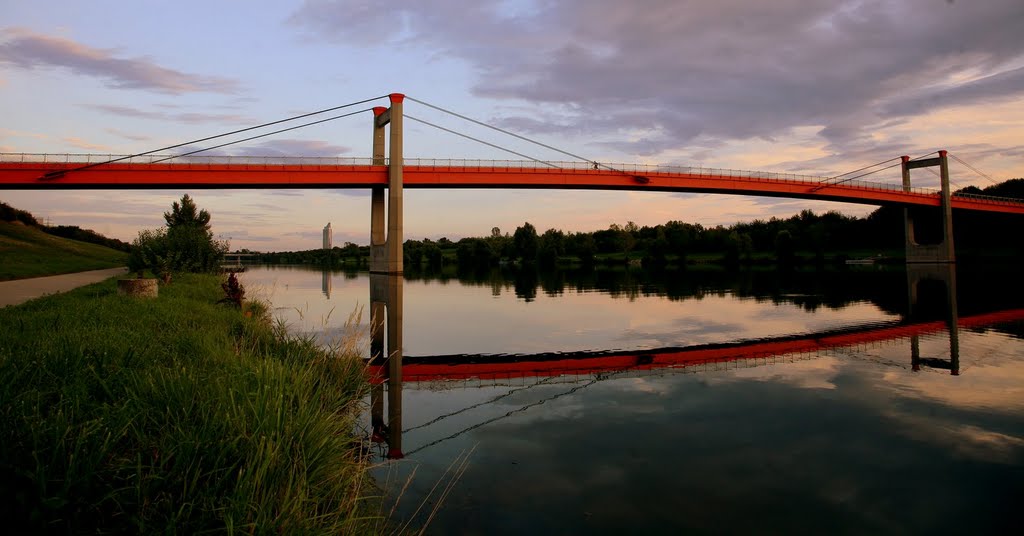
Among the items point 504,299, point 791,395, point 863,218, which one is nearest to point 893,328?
point 791,395

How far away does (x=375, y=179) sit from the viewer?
39.5 meters

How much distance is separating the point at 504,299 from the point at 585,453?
64.3ft

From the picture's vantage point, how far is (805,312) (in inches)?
719

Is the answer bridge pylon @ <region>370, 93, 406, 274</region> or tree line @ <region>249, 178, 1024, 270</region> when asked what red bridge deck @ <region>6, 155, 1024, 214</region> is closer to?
bridge pylon @ <region>370, 93, 406, 274</region>

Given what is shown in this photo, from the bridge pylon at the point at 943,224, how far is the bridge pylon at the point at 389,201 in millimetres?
47517

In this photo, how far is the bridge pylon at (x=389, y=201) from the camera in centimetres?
3819

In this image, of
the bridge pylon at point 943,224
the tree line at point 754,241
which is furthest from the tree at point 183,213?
the bridge pylon at point 943,224

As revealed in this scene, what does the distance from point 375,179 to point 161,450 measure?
3787cm

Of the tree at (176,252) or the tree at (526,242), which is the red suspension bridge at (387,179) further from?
the tree at (526,242)

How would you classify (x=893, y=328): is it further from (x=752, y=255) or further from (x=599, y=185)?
(x=752, y=255)

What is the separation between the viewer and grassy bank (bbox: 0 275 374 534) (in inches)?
104

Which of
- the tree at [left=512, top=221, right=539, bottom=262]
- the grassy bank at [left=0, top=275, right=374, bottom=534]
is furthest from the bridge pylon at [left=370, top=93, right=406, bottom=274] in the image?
the tree at [left=512, top=221, right=539, bottom=262]

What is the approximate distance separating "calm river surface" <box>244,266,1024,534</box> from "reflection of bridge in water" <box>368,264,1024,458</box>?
0.06m

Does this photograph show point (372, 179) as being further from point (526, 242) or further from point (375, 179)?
point (526, 242)
